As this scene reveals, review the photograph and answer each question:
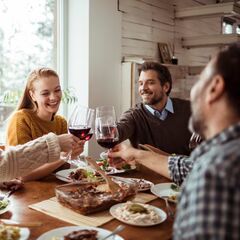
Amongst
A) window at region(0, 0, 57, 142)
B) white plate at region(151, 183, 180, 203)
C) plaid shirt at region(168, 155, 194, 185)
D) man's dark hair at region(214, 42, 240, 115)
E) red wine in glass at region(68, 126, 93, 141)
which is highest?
window at region(0, 0, 57, 142)

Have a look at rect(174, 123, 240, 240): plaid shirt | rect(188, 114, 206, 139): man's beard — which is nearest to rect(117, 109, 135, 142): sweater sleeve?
rect(188, 114, 206, 139): man's beard

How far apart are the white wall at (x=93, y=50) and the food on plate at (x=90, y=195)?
1848 mm

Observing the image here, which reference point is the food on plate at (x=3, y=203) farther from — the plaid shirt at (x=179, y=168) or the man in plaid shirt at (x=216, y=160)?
the man in plaid shirt at (x=216, y=160)

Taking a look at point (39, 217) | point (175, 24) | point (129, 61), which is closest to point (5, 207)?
point (39, 217)

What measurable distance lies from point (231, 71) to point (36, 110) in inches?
66.8

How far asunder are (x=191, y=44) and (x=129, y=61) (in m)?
1.26

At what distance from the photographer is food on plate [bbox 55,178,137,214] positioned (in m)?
1.28

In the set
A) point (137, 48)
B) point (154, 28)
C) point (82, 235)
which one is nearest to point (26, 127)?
point (82, 235)

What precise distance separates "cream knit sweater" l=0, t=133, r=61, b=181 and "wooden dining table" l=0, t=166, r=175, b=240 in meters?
0.11

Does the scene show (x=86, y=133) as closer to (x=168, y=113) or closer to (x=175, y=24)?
(x=168, y=113)

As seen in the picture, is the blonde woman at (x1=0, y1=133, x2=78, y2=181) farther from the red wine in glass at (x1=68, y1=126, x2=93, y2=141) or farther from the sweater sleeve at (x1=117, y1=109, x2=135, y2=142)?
the sweater sleeve at (x1=117, y1=109, x2=135, y2=142)

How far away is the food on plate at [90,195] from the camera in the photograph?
1.28 metres

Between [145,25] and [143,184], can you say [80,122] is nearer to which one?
[143,184]

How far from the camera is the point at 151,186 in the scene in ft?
5.25
